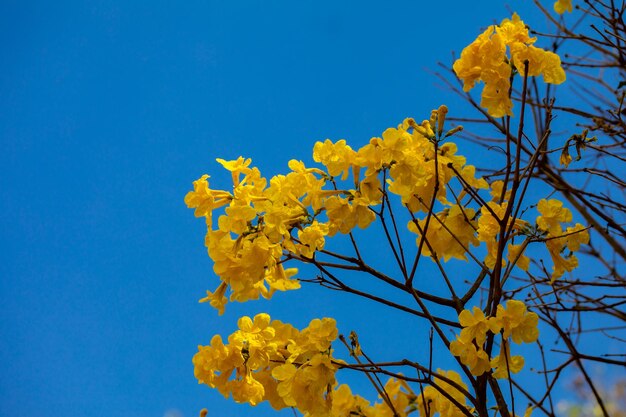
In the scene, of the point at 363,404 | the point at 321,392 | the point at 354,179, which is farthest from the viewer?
the point at 363,404

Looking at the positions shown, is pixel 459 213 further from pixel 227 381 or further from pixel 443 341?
pixel 227 381

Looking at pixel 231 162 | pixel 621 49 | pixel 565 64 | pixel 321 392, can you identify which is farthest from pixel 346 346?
pixel 565 64

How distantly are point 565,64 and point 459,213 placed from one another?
1.16 meters

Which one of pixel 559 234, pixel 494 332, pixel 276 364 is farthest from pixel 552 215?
pixel 276 364

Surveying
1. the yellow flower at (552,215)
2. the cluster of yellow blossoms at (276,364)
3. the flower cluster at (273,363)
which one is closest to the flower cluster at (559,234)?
the yellow flower at (552,215)

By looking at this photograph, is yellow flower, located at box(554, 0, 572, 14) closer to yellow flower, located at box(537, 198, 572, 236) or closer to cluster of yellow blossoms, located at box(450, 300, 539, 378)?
yellow flower, located at box(537, 198, 572, 236)

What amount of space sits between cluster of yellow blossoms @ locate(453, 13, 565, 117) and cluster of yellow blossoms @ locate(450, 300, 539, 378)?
590 mm

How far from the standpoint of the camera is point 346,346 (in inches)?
79.6

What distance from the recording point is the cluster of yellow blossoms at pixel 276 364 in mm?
1791

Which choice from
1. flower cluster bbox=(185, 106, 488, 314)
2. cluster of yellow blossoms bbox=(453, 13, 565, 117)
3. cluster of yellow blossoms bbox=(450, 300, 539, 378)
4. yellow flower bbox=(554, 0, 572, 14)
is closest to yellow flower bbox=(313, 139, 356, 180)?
flower cluster bbox=(185, 106, 488, 314)

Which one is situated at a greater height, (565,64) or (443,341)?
(565,64)

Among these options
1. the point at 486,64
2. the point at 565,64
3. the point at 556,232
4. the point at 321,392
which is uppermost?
the point at 565,64

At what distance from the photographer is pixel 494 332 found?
1785 millimetres

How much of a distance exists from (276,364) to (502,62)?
109cm
